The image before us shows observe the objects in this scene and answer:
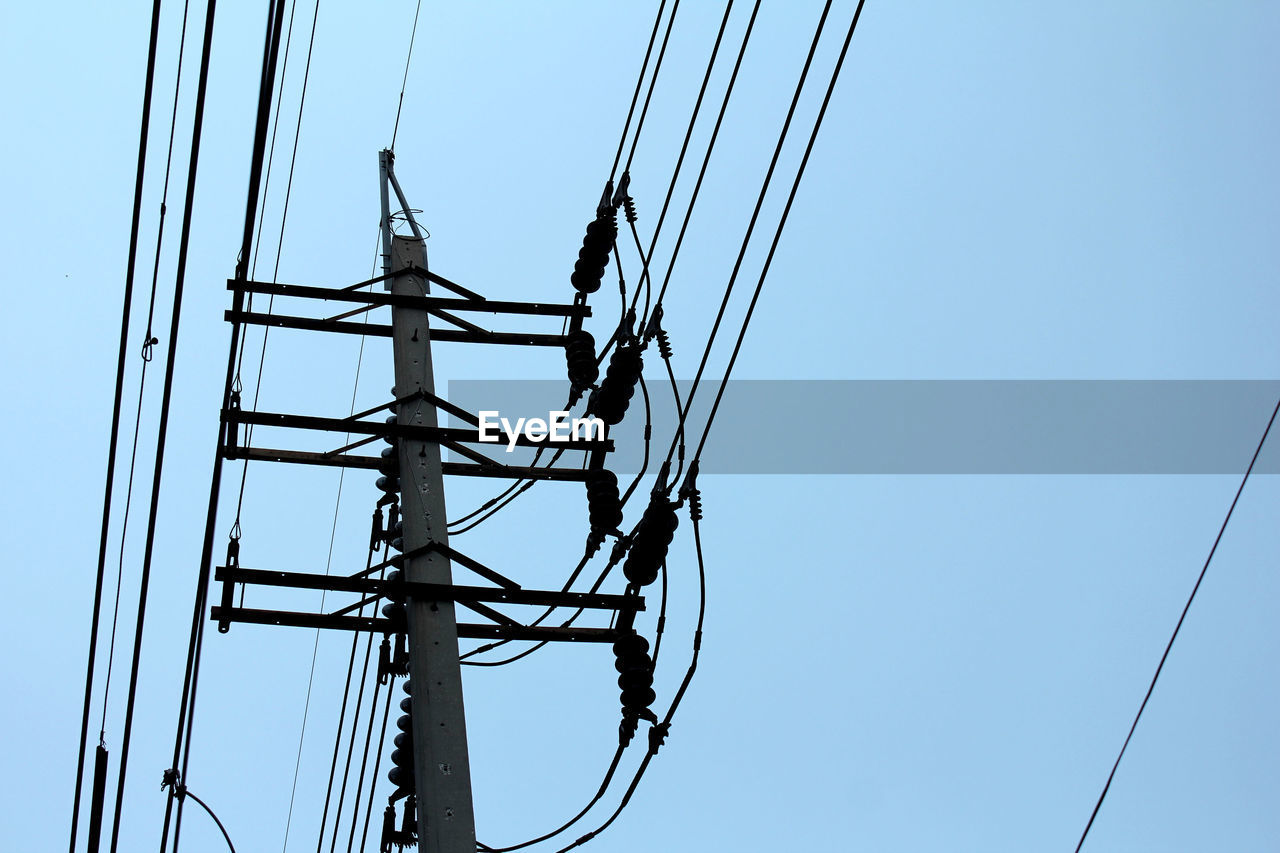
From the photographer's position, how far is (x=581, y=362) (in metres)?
9.94

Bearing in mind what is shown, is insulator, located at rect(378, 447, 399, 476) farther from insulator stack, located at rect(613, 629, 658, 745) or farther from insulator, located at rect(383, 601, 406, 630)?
insulator stack, located at rect(613, 629, 658, 745)

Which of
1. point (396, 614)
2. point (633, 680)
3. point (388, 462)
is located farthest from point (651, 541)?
point (388, 462)

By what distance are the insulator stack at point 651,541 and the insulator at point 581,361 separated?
7.65 ft

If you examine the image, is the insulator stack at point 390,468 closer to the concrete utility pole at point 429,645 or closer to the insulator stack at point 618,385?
the concrete utility pole at point 429,645

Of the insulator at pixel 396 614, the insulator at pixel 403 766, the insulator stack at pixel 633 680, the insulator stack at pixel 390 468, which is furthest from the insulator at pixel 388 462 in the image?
the insulator stack at pixel 633 680

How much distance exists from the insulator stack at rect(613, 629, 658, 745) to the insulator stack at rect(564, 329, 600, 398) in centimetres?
255

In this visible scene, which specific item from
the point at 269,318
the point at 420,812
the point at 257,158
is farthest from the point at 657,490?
the point at 269,318

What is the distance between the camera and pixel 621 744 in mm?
7598

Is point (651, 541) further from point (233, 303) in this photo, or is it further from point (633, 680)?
point (233, 303)

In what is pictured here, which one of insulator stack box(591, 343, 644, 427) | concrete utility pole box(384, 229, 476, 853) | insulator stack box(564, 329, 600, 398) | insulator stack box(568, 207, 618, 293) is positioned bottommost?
concrete utility pole box(384, 229, 476, 853)

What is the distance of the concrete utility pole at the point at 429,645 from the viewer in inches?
259

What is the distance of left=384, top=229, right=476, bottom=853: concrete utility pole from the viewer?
21.6ft

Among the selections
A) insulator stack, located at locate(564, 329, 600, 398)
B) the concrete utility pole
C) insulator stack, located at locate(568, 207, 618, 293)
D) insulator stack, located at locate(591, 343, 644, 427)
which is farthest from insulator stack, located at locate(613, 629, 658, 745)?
insulator stack, located at locate(568, 207, 618, 293)

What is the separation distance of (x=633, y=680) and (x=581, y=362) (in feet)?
9.64
